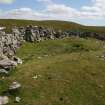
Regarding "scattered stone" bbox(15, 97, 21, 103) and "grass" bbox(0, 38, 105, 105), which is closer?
"scattered stone" bbox(15, 97, 21, 103)

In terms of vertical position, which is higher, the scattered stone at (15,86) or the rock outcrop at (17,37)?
the rock outcrop at (17,37)

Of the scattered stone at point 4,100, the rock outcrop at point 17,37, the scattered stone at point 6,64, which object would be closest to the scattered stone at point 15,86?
the scattered stone at point 4,100

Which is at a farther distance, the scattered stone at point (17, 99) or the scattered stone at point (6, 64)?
the scattered stone at point (6, 64)

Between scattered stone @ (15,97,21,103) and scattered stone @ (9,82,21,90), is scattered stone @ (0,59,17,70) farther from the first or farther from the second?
scattered stone @ (15,97,21,103)

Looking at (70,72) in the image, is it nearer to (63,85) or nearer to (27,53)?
(63,85)

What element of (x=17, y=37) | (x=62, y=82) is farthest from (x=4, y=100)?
(x=17, y=37)

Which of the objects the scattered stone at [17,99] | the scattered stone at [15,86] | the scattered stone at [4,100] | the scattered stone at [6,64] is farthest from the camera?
the scattered stone at [6,64]

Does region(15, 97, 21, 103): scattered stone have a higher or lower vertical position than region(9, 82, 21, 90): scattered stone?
lower

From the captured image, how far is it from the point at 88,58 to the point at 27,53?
15.0 meters

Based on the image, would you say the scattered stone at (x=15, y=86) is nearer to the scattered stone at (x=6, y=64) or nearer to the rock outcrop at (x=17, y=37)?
the scattered stone at (x=6, y=64)

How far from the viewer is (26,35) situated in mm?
80625

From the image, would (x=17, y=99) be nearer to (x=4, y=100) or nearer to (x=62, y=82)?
(x=4, y=100)

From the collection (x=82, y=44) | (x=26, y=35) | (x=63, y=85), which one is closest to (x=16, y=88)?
(x=63, y=85)

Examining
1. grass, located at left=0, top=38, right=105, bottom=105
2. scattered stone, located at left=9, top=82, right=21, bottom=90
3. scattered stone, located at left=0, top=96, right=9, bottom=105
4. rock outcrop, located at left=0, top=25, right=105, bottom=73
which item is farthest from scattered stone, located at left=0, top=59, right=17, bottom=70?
scattered stone, located at left=0, top=96, right=9, bottom=105
